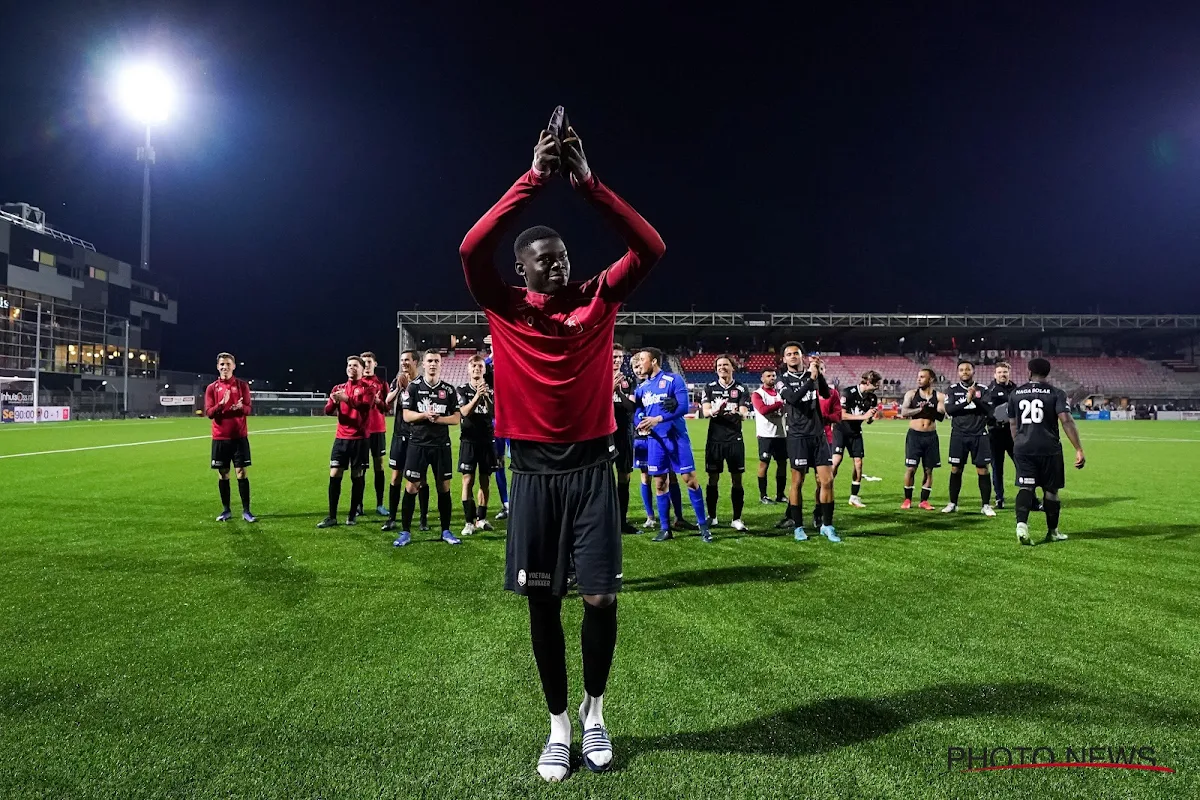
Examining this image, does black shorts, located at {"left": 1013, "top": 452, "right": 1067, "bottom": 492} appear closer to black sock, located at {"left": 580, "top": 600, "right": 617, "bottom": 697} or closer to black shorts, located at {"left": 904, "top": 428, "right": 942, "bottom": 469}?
black shorts, located at {"left": 904, "top": 428, "right": 942, "bottom": 469}

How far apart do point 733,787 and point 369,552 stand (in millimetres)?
5591

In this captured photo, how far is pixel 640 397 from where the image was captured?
849 cm

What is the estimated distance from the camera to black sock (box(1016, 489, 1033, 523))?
7.58 meters

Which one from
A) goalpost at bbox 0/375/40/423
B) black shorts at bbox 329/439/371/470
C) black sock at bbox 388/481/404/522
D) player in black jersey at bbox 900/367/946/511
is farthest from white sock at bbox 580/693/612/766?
goalpost at bbox 0/375/40/423

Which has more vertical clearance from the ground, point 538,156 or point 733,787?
point 538,156

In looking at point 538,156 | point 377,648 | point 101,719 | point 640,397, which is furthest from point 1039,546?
point 101,719

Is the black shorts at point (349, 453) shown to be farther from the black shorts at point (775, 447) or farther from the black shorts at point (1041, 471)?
the black shorts at point (1041, 471)

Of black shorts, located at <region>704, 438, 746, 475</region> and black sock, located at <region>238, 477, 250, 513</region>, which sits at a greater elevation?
black shorts, located at <region>704, 438, 746, 475</region>

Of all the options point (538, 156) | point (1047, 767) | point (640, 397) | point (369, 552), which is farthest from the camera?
point (640, 397)

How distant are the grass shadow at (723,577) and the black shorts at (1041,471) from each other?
3313 millimetres

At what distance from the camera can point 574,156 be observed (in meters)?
2.44

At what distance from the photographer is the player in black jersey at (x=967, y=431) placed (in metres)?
9.98

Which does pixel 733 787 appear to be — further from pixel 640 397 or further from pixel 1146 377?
pixel 1146 377

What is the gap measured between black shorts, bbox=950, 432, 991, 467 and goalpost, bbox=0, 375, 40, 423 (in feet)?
161
